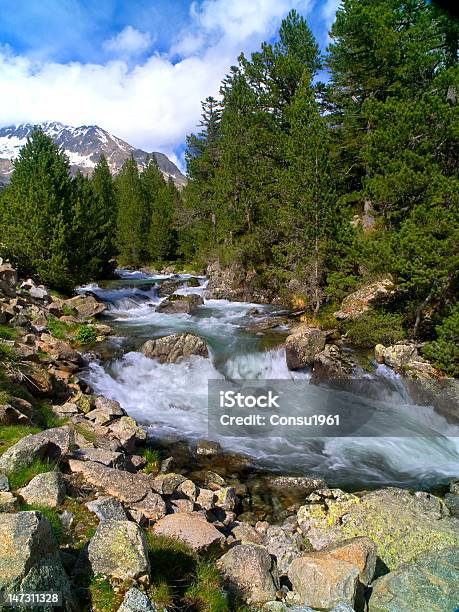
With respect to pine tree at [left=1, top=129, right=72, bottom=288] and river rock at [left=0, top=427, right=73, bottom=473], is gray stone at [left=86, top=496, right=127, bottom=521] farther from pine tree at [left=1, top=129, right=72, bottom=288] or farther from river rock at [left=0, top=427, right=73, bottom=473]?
pine tree at [left=1, top=129, right=72, bottom=288]

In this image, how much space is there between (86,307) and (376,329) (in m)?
16.0

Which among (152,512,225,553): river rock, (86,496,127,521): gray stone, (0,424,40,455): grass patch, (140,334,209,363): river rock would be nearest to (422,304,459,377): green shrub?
(140,334,209,363): river rock

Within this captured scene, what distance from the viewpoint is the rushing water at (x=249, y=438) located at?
427 inches

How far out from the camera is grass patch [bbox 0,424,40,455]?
6.75 metres

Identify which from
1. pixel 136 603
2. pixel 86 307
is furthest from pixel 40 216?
pixel 136 603

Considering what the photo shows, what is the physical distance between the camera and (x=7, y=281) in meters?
A: 18.5

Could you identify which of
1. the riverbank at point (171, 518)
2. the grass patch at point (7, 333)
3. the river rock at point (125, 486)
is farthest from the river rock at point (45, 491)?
the grass patch at point (7, 333)

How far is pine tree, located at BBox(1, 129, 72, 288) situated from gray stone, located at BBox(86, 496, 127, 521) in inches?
822

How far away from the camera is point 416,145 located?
49.1ft

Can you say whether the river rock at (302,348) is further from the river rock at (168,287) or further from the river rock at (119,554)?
the river rock at (168,287)

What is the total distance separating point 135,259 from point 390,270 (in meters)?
44.2

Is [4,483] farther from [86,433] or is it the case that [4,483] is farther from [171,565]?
[86,433]

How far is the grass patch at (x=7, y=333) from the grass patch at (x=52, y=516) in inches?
359

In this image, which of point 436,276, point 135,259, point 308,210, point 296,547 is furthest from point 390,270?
point 135,259
